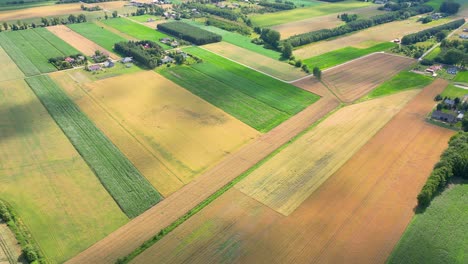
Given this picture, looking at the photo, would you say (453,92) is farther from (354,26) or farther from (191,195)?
(191,195)

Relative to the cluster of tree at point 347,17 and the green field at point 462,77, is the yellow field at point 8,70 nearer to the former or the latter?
the green field at point 462,77

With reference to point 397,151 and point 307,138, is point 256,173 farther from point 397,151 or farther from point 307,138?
point 397,151

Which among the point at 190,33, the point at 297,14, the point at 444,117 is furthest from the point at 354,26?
the point at 444,117

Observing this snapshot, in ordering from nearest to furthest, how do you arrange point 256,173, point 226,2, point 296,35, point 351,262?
point 351,262 → point 256,173 → point 296,35 → point 226,2

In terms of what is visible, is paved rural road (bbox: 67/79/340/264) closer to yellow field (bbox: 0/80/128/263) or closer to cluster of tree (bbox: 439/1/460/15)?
yellow field (bbox: 0/80/128/263)

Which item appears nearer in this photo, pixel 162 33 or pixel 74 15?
pixel 162 33

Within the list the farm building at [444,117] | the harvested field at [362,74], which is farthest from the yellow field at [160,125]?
the farm building at [444,117]

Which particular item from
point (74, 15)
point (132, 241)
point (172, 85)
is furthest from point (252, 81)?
point (74, 15)

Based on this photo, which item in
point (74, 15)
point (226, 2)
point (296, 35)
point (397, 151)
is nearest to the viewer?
point (397, 151)
